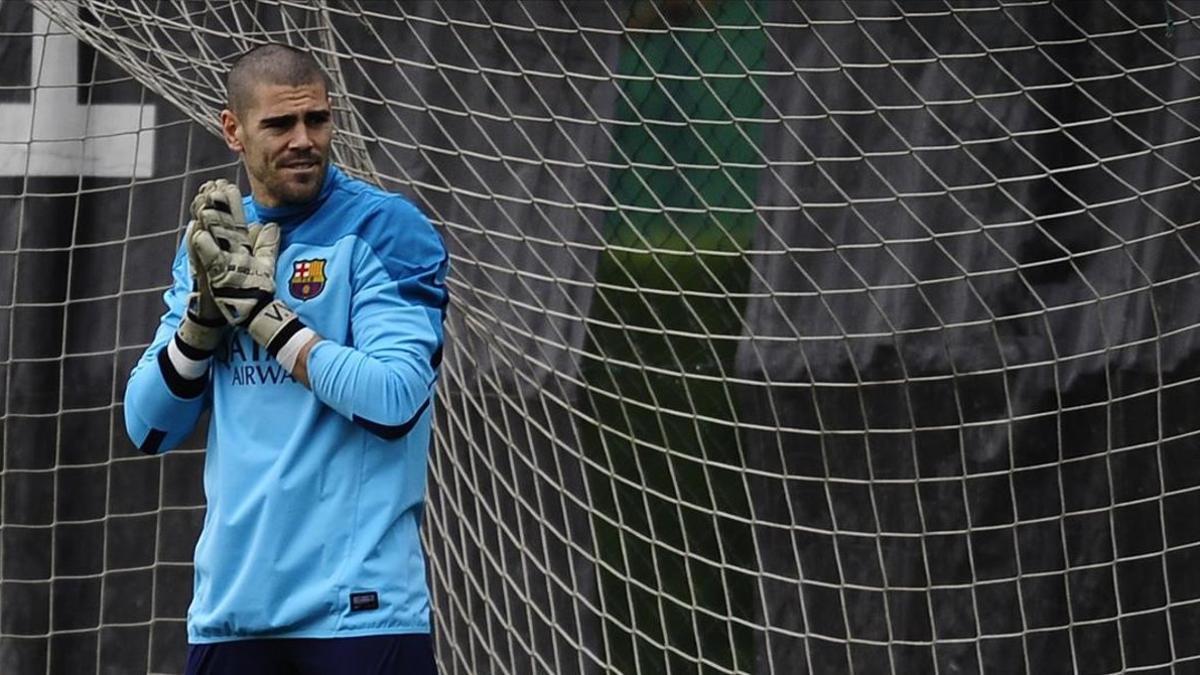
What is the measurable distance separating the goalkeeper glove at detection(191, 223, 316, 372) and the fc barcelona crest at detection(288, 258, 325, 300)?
0.24ft

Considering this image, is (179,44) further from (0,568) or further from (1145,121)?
(1145,121)

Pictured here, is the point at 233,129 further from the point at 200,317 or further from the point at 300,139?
the point at 200,317

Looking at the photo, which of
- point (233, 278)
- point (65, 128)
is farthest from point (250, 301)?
point (65, 128)

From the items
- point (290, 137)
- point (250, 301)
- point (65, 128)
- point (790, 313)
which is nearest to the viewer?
point (250, 301)

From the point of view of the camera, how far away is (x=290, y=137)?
2.11 metres

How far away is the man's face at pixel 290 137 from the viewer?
6.92 ft

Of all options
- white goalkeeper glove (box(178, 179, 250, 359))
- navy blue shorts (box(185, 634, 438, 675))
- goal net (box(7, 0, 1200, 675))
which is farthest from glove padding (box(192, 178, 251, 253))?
goal net (box(7, 0, 1200, 675))

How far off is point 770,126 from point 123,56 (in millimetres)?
1307

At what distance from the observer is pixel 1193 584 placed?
3.39 meters

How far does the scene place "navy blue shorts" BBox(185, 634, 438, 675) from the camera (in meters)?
2.01

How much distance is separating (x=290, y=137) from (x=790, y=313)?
1616 millimetres

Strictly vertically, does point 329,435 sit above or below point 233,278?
below

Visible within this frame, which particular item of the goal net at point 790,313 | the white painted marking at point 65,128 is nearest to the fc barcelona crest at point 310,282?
the goal net at point 790,313

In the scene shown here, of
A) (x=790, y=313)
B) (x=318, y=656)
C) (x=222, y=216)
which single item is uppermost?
(x=222, y=216)
